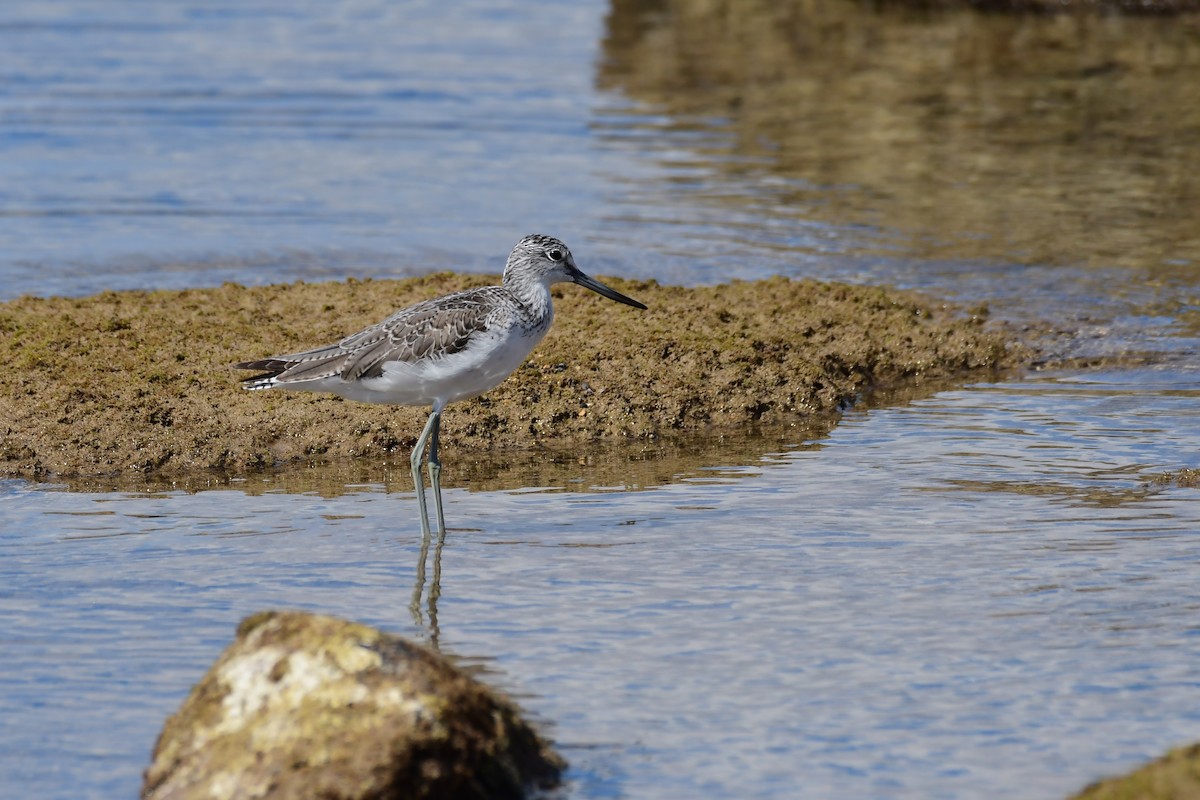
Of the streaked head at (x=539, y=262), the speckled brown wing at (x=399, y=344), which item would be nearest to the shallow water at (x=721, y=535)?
the speckled brown wing at (x=399, y=344)

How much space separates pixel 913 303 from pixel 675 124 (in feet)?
26.7

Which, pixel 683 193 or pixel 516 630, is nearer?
pixel 516 630

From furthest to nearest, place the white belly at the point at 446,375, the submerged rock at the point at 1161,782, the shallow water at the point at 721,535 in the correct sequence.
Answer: the white belly at the point at 446,375 → the shallow water at the point at 721,535 → the submerged rock at the point at 1161,782

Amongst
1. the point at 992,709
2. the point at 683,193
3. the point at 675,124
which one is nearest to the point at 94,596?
the point at 992,709

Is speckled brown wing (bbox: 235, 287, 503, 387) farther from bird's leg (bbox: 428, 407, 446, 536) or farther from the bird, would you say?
bird's leg (bbox: 428, 407, 446, 536)

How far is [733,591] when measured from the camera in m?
7.21

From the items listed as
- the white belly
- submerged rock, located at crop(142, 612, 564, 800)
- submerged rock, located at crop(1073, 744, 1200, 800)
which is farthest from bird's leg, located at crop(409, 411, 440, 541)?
submerged rock, located at crop(1073, 744, 1200, 800)

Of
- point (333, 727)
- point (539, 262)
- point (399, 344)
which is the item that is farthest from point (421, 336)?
point (333, 727)

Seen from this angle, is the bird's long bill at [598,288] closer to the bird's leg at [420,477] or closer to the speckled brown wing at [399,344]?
the speckled brown wing at [399,344]

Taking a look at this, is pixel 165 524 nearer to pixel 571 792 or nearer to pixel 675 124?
pixel 571 792

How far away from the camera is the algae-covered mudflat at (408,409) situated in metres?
9.47

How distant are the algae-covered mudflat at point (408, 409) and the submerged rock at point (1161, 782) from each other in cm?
497

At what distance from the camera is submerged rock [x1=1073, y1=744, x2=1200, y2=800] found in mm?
4895

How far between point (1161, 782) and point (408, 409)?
598 cm
